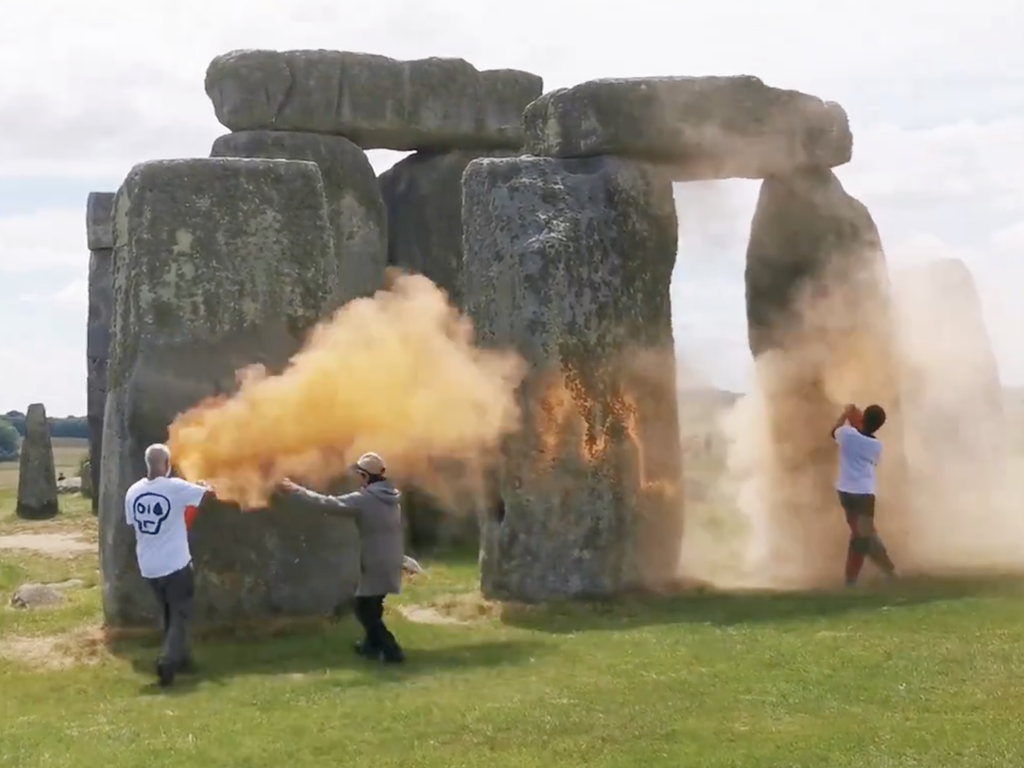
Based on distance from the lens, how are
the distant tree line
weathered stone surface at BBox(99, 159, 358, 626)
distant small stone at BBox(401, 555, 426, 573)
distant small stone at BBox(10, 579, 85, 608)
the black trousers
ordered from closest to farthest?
1. the black trousers
2. weathered stone surface at BBox(99, 159, 358, 626)
3. distant small stone at BBox(10, 579, 85, 608)
4. distant small stone at BBox(401, 555, 426, 573)
5. the distant tree line

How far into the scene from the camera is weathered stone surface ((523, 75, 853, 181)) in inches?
548

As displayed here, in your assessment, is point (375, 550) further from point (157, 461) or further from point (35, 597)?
point (35, 597)

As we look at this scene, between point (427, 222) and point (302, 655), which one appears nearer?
point (302, 655)

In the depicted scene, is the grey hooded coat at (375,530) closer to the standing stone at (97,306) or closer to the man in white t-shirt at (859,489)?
the man in white t-shirt at (859,489)

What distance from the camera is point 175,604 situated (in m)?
10.7

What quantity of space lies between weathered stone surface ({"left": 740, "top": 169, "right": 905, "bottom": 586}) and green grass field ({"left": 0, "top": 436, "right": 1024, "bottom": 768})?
2.44 m

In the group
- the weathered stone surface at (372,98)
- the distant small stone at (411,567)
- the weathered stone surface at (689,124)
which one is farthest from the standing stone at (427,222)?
the weathered stone surface at (689,124)

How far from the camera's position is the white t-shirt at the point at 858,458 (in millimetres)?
13734

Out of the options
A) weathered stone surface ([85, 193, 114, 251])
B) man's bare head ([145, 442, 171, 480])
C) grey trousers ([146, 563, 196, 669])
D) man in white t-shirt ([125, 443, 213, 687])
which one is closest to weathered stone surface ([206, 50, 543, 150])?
weathered stone surface ([85, 193, 114, 251])

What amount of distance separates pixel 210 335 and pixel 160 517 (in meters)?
1.97

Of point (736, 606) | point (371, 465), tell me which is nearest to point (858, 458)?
point (736, 606)

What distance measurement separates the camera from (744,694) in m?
9.39

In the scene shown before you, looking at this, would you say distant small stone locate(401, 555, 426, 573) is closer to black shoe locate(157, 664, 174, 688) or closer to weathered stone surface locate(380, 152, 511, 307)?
weathered stone surface locate(380, 152, 511, 307)

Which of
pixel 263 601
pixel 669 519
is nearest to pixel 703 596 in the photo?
pixel 669 519
